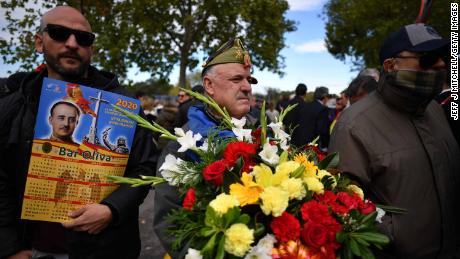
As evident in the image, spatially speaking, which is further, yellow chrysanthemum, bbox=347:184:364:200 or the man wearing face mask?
the man wearing face mask

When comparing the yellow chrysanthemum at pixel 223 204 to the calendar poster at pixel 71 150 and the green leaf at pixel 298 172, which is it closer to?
the green leaf at pixel 298 172

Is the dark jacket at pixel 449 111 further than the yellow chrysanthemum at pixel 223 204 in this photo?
Yes

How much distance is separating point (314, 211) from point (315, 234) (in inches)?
3.3

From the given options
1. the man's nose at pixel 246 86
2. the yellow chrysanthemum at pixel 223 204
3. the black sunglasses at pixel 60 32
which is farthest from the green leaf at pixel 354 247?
the black sunglasses at pixel 60 32

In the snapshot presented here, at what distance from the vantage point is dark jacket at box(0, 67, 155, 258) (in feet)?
6.84

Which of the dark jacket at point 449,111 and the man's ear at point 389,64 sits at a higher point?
the man's ear at point 389,64

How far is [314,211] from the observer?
1418mm

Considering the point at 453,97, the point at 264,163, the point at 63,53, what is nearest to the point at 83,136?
the point at 63,53

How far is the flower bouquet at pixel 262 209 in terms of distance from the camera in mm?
1385

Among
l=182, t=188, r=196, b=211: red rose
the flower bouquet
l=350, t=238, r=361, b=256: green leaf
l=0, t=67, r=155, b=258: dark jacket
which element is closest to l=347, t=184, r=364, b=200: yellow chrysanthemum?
the flower bouquet

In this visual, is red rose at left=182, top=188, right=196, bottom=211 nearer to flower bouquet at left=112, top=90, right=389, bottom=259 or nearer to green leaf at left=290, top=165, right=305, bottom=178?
flower bouquet at left=112, top=90, right=389, bottom=259

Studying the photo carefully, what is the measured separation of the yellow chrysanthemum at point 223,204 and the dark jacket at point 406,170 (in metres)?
0.88

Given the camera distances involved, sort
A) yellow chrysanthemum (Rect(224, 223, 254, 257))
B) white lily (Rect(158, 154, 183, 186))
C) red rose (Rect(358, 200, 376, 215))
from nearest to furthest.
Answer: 1. yellow chrysanthemum (Rect(224, 223, 254, 257))
2. red rose (Rect(358, 200, 376, 215))
3. white lily (Rect(158, 154, 183, 186))

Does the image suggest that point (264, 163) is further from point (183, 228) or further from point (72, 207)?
point (72, 207)
